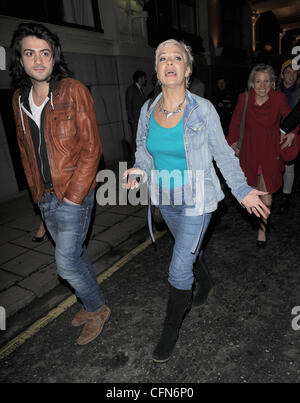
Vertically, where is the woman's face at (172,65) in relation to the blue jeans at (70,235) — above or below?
above

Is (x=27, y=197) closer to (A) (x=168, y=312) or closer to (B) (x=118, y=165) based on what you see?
(B) (x=118, y=165)

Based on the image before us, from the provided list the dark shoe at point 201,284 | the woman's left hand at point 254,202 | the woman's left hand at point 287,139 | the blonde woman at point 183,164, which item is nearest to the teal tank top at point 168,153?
the blonde woman at point 183,164

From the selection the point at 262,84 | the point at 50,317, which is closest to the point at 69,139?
the point at 50,317

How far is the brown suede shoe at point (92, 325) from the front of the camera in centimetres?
271

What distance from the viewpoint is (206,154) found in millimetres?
2281

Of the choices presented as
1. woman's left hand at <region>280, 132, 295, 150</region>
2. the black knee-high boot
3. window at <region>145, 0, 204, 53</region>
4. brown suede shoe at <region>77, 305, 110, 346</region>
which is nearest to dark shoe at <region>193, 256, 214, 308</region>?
the black knee-high boot

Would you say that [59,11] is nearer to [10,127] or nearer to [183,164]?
[10,127]

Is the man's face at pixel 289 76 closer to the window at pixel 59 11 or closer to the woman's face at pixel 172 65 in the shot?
the woman's face at pixel 172 65

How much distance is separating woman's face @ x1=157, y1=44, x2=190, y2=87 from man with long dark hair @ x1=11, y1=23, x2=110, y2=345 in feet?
2.06

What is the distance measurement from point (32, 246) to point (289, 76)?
510 centimetres

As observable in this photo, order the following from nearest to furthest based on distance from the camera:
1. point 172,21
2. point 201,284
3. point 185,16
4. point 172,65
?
1. point 172,65
2. point 201,284
3. point 172,21
4. point 185,16

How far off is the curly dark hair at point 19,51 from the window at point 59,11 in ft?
17.4

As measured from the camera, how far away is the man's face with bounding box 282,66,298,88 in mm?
5296
